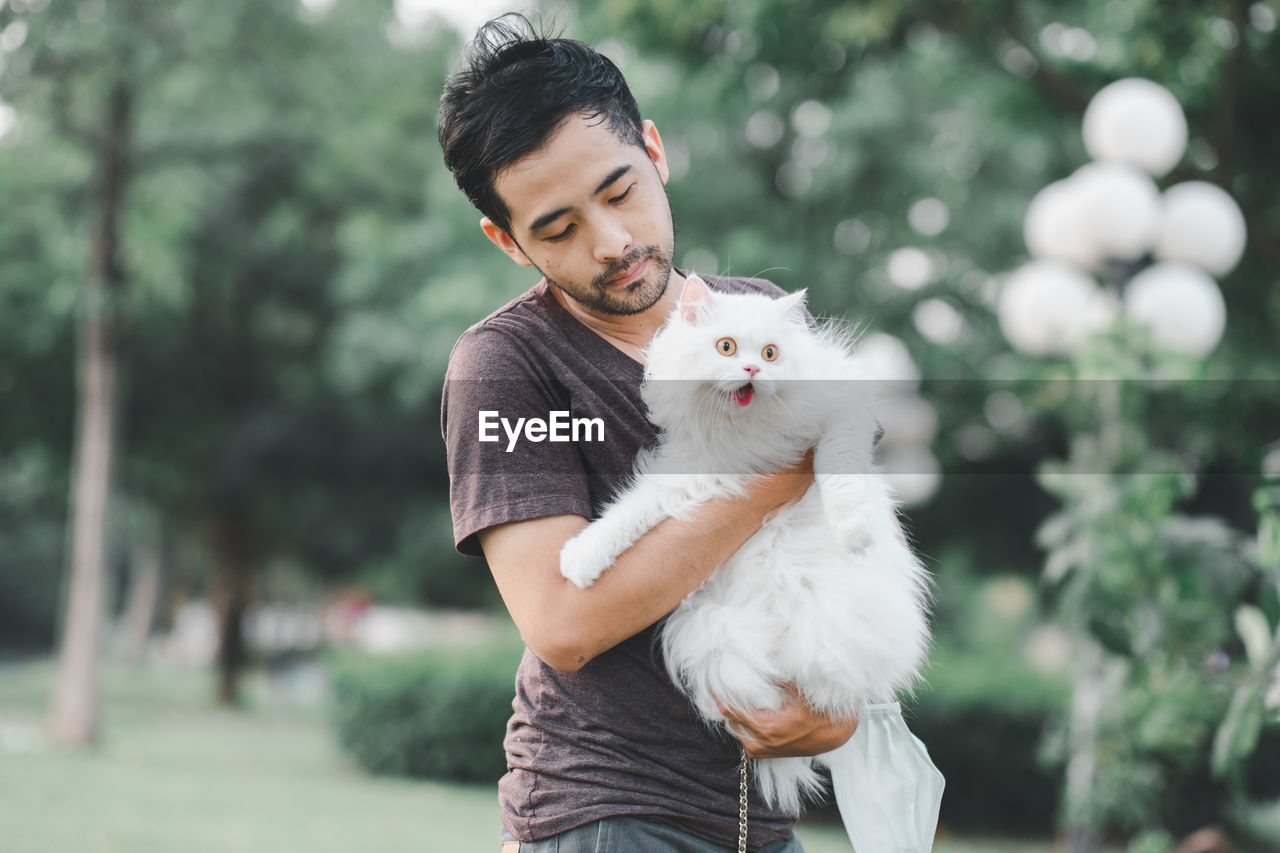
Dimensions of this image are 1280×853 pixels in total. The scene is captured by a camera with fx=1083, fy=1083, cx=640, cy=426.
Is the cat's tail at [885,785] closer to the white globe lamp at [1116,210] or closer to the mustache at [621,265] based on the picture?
the mustache at [621,265]

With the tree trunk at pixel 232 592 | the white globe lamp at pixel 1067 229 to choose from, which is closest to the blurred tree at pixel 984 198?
the white globe lamp at pixel 1067 229

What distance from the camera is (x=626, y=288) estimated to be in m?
2.00

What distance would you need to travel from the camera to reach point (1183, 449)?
10.1 m

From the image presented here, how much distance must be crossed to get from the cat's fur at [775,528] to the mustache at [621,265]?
109 millimetres

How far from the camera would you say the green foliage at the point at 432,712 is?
436 inches

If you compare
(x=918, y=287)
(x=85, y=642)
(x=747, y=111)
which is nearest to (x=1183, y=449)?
(x=918, y=287)

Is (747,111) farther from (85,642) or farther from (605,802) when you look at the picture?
(605,802)

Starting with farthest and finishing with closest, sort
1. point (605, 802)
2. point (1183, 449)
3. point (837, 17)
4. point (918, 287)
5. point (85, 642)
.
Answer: point (918, 287)
point (85, 642)
point (1183, 449)
point (837, 17)
point (605, 802)

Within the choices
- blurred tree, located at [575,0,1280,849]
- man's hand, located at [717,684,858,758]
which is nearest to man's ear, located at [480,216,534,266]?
man's hand, located at [717,684,858,758]

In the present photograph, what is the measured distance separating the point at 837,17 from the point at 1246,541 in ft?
18.7

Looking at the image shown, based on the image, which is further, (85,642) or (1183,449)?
(85,642)

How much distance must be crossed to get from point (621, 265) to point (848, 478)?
21.8 inches

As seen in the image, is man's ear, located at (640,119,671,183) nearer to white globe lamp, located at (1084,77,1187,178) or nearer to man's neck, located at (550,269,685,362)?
man's neck, located at (550,269,685,362)

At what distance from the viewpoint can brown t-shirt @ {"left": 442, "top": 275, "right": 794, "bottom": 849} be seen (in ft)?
5.83
